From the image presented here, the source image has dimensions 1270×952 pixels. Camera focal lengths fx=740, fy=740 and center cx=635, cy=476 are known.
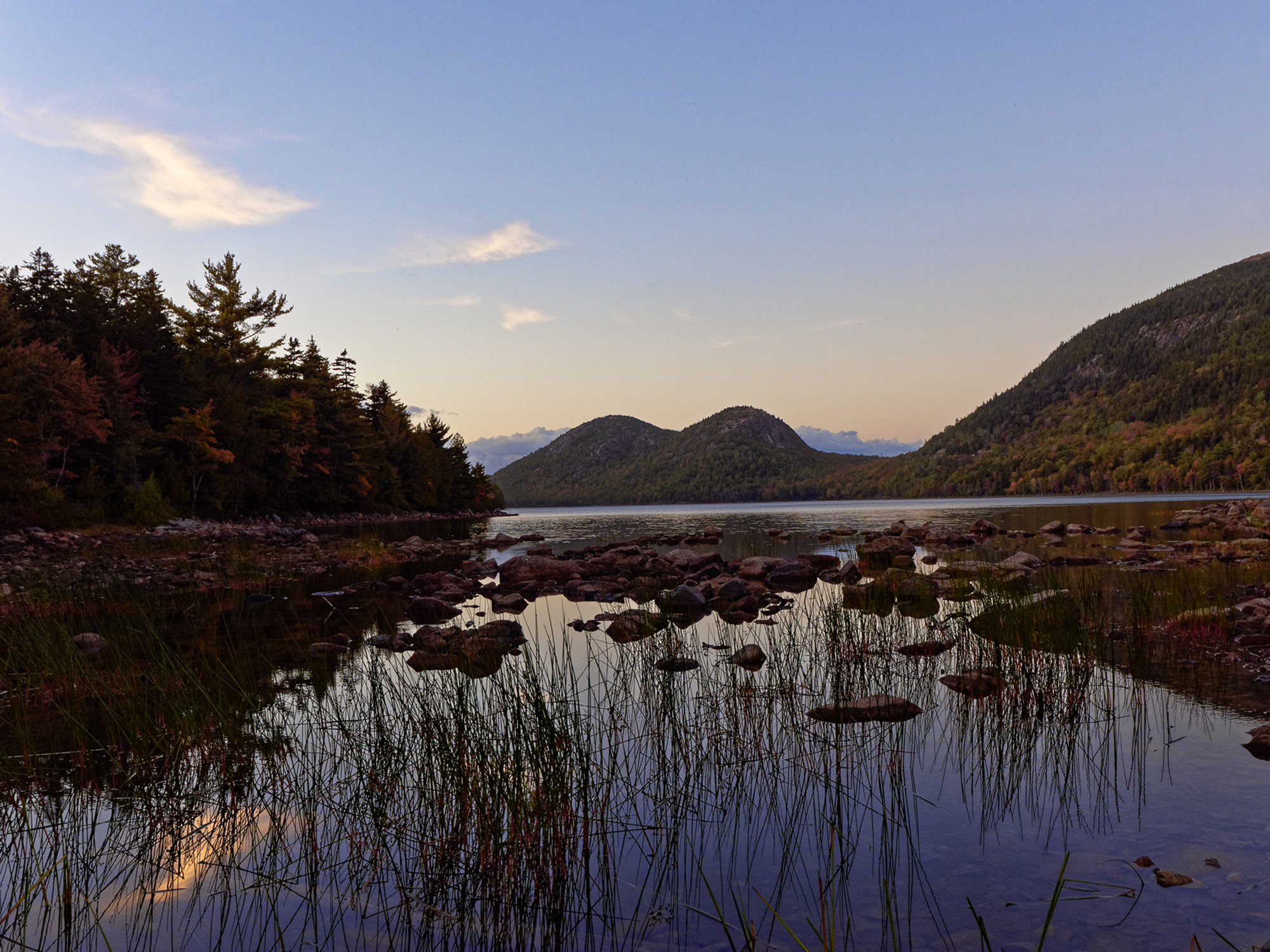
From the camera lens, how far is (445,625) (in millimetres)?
12891

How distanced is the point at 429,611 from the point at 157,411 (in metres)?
41.9

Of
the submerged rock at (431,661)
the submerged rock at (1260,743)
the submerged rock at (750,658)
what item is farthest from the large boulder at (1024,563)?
the submerged rock at (431,661)

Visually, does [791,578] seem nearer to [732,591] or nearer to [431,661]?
[732,591]

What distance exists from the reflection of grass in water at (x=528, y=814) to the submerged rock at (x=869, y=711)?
157 mm

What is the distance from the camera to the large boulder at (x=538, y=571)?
65.1 feet

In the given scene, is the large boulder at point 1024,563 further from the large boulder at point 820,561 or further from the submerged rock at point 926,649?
the submerged rock at point 926,649

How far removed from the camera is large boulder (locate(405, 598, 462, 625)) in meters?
14.1

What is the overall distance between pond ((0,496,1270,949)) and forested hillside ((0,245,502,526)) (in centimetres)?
3007

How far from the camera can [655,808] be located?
5.37 meters

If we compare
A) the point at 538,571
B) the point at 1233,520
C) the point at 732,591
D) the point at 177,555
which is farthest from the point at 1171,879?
the point at 1233,520

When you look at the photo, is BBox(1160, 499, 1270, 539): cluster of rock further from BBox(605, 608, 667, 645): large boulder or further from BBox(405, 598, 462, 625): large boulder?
BBox(405, 598, 462, 625): large boulder

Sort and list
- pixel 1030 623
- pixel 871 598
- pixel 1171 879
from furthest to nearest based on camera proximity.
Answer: pixel 871 598 < pixel 1030 623 < pixel 1171 879

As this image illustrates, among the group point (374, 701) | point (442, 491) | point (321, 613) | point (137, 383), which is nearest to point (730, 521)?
point (442, 491)

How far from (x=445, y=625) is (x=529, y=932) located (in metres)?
9.38
